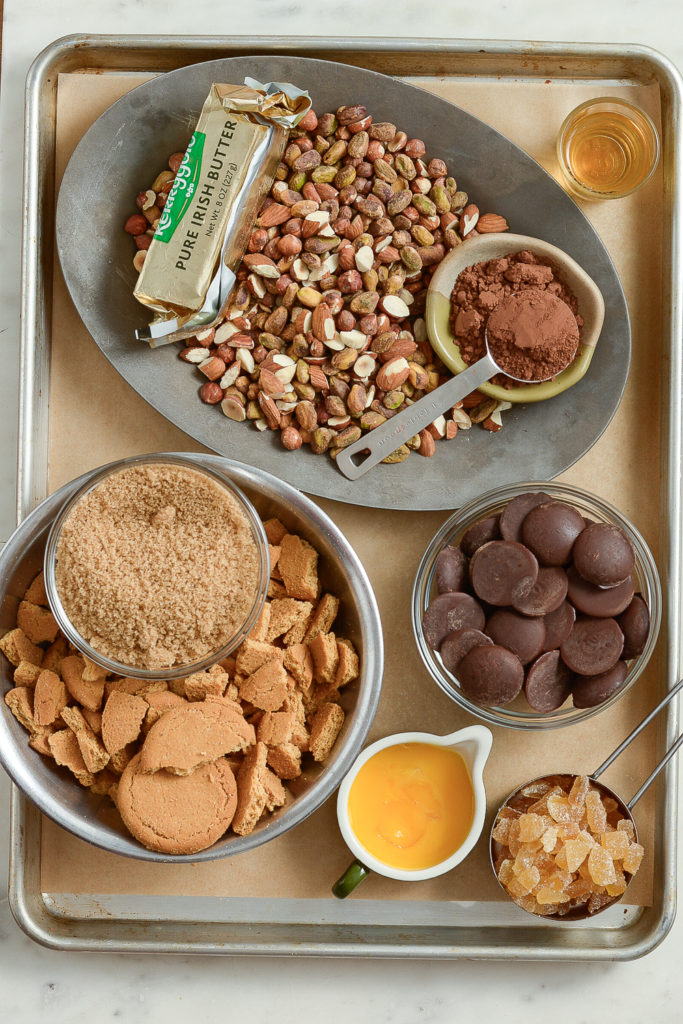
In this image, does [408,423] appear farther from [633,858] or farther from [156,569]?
[633,858]

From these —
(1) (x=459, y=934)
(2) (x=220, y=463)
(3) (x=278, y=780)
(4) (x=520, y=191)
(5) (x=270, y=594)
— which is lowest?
(1) (x=459, y=934)

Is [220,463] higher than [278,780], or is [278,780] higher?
[220,463]

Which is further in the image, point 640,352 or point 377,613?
point 640,352

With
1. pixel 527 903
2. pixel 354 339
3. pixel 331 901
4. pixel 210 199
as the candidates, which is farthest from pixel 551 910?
pixel 210 199

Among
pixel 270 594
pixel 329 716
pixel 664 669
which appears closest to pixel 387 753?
pixel 329 716

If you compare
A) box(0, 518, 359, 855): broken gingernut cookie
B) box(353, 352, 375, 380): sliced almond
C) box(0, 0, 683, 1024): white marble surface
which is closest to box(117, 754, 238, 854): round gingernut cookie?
box(0, 518, 359, 855): broken gingernut cookie

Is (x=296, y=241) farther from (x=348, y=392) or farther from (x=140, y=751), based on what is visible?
(x=140, y=751)
